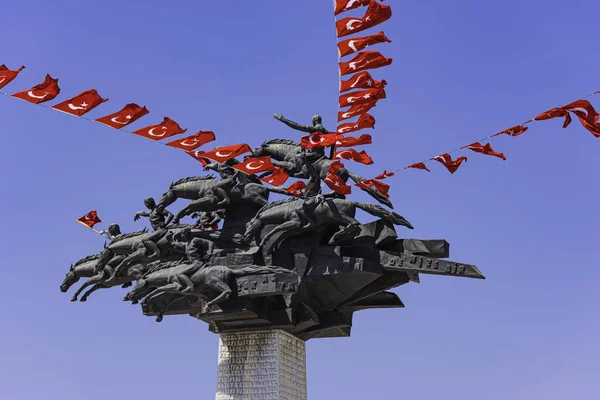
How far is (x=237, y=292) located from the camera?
20188mm

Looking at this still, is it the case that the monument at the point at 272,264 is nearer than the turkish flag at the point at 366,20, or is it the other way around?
the turkish flag at the point at 366,20

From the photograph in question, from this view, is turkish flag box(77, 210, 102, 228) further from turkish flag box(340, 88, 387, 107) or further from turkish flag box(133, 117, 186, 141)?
turkish flag box(340, 88, 387, 107)

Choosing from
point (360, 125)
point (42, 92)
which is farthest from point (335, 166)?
point (42, 92)

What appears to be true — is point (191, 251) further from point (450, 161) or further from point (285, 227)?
point (450, 161)

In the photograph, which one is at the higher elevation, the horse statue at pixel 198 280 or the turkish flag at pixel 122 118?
the turkish flag at pixel 122 118

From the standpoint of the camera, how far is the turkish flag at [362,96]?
1912cm

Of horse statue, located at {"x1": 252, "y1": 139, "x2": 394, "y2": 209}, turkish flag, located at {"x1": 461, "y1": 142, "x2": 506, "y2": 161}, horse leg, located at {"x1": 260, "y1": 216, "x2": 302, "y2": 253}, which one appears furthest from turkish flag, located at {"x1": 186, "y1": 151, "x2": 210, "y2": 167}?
turkish flag, located at {"x1": 461, "y1": 142, "x2": 506, "y2": 161}

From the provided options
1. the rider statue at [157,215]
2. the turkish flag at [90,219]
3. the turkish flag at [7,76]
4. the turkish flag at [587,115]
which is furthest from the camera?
the turkish flag at [90,219]

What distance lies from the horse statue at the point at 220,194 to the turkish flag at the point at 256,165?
605 millimetres

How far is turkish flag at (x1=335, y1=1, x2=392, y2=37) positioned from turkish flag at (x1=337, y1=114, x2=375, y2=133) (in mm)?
1699

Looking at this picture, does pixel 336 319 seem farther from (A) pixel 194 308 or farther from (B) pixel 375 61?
(B) pixel 375 61

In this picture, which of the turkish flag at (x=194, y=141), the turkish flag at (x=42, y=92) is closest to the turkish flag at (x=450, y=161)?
the turkish flag at (x=194, y=141)

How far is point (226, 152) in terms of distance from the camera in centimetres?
2081

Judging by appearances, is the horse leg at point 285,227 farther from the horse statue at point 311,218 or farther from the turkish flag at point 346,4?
the turkish flag at point 346,4
